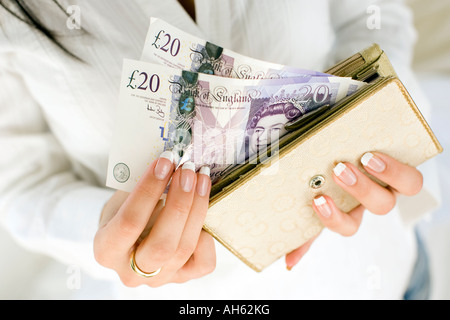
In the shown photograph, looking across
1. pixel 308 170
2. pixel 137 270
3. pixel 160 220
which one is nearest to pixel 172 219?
pixel 160 220

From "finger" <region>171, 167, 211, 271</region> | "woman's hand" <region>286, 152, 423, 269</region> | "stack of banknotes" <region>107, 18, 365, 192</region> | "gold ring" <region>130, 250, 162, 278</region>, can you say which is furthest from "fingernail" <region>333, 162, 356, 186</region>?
"gold ring" <region>130, 250, 162, 278</region>

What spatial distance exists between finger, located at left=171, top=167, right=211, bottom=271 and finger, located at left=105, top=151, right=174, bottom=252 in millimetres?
49

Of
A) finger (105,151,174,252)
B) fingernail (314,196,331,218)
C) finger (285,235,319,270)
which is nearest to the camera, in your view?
finger (105,151,174,252)

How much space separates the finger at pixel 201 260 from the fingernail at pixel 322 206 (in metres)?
0.20

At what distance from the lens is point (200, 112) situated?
502 millimetres

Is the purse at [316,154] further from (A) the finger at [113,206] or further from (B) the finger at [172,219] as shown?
(A) the finger at [113,206]

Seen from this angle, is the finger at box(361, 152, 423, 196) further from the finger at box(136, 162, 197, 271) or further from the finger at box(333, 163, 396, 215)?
the finger at box(136, 162, 197, 271)

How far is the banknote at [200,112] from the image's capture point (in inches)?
18.8

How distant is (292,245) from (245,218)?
158mm

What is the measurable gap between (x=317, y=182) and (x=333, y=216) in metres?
0.08

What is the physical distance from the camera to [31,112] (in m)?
0.67

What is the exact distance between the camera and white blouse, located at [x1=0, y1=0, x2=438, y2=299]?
55 cm

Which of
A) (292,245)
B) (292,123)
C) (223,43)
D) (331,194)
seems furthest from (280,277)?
(223,43)

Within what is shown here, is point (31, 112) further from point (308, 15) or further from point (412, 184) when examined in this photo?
point (412, 184)
